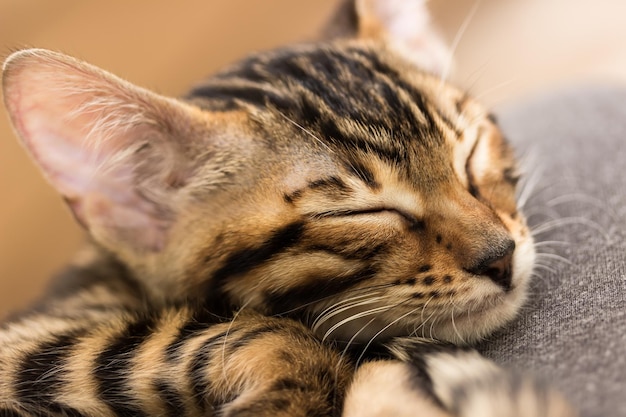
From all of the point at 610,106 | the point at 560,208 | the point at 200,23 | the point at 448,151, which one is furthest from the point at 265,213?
the point at 200,23

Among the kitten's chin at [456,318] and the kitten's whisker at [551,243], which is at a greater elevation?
the kitten's whisker at [551,243]

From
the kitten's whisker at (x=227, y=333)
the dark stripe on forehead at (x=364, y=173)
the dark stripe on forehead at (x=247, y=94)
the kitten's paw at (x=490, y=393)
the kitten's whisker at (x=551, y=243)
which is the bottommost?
→ the kitten's whisker at (x=227, y=333)

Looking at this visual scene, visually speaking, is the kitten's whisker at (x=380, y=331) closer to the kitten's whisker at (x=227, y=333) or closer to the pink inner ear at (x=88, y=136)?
the kitten's whisker at (x=227, y=333)

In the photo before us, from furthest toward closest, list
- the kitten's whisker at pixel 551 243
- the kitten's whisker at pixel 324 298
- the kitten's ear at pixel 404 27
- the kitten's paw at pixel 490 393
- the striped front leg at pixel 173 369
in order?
the kitten's ear at pixel 404 27 → the kitten's whisker at pixel 551 243 → the kitten's whisker at pixel 324 298 → the striped front leg at pixel 173 369 → the kitten's paw at pixel 490 393

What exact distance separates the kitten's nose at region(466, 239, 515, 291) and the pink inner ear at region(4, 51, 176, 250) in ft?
1.62

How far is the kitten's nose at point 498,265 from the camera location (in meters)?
0.87

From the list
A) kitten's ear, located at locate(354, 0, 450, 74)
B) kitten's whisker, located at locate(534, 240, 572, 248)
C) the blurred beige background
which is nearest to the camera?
kitten's whisker, located at locate(534, 240, 572, 248)

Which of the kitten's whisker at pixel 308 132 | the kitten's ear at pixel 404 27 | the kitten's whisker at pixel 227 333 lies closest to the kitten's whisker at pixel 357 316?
the kitten's whisker at pixel 227 333

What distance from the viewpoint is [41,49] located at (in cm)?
92

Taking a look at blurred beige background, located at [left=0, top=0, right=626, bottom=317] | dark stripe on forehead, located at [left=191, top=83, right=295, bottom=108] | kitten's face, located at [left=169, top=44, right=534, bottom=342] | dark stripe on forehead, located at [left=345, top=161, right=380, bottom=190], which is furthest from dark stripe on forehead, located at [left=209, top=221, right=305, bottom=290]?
blurred beige background, located at [left=0, top=0, right=626, bottom=317]

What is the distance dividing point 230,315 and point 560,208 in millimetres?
591

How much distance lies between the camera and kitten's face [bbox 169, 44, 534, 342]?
88 centimetres

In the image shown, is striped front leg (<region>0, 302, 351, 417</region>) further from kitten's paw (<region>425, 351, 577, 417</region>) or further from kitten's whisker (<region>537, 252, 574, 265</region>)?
kitten's whisker (<region>537, 252, 574, 265</region>)

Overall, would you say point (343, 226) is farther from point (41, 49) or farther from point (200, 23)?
point (200, 23)
